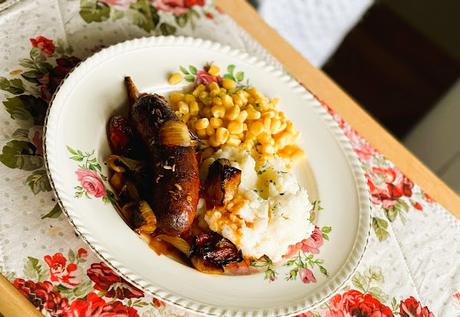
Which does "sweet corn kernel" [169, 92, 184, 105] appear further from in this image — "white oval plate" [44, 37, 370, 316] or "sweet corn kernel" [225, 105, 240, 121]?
"sweet corn kernel" [225, 105, 240, 121]

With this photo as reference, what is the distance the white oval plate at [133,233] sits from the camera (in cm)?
119

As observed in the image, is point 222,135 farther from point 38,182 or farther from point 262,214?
point 38,182

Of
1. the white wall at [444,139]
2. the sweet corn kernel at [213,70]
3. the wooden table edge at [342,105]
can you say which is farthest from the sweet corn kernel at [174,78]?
the white wall at [444,139]

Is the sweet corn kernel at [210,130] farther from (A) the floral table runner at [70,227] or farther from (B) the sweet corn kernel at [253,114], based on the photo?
(A) the floral table runner at [70,227]

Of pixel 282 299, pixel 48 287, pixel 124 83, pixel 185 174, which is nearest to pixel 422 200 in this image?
pixel 282 299

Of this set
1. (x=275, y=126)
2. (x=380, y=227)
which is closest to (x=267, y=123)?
(x=275, y=126)

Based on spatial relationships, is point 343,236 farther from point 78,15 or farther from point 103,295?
point 78,15

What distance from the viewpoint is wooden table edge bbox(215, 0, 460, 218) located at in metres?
1.82

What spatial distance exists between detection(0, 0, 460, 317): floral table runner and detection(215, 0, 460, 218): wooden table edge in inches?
1.4

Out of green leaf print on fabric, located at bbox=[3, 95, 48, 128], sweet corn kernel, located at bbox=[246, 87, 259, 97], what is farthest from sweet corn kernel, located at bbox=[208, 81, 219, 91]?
green leaf print on fabric, located at bbox=[3, 95, 48, 128]

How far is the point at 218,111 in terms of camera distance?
5.03ft

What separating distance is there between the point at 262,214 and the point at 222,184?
4.5 inches

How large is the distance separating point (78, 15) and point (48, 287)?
85 centimetres

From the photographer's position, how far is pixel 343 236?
1470mm
